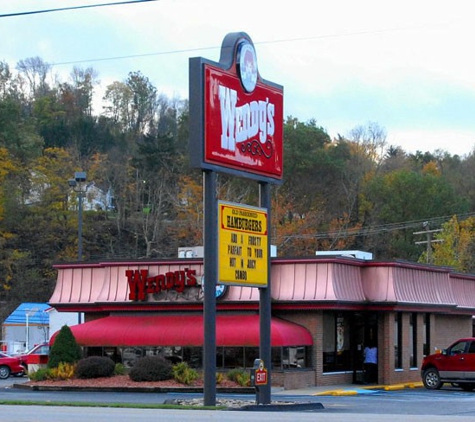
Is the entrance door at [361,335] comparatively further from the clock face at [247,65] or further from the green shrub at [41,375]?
the clock face at [247,65]

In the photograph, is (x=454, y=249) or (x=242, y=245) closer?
(x=242, y=245)

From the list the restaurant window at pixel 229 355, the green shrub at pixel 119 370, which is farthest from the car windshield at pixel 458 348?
the green shrub at pixel 119 370

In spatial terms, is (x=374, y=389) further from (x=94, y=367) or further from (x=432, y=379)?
(x=94, y=367)

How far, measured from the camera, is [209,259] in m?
26.5

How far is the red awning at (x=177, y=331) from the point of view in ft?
125

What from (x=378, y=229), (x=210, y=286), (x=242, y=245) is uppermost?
(x=378, y=229)

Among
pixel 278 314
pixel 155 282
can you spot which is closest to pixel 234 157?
pixel 278 314

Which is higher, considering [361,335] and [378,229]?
[378,229]

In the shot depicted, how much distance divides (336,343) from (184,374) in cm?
749

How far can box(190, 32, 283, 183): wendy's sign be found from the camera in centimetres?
2627

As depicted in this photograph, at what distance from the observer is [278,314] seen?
40.0 metres

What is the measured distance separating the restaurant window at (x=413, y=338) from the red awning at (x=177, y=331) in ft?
21.5

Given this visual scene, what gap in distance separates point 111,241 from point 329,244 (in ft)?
60.3

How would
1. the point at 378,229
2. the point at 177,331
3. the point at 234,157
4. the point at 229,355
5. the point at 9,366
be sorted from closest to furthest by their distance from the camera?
the point at 234,157 → the point at 229,355 → the point at 177,331 → the point at 9,366 → the point at 378,229
